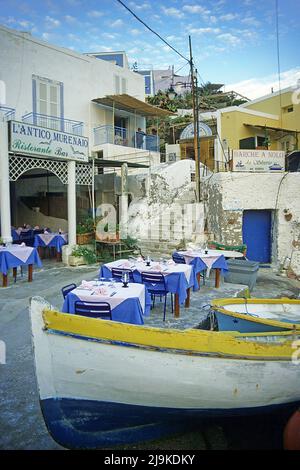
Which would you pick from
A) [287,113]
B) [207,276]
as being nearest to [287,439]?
[207,276]

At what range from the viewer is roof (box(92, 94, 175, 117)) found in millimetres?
16391

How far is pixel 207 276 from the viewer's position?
973 cm

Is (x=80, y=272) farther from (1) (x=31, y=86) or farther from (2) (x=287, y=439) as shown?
(1) (x=31, y=86)

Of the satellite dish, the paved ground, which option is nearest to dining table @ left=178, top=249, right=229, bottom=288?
the paved ground

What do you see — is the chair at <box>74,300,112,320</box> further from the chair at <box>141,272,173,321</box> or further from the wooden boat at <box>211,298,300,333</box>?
the chair at <box>141,272,173,321</box>

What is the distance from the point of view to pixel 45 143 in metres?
10.3

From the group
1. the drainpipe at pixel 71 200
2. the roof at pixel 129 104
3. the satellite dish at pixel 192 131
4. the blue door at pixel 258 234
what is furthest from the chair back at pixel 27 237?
the satellite dish at pixel 192 131

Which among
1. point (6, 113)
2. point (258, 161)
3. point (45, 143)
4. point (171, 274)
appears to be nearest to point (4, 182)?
point (45, 143)

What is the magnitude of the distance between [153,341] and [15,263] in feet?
20.7

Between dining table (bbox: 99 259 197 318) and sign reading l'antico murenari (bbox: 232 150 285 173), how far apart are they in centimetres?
700

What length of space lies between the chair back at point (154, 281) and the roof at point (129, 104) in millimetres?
12185

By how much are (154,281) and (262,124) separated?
54.3 ft

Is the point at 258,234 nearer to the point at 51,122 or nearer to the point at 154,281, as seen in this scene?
the point at 154,281

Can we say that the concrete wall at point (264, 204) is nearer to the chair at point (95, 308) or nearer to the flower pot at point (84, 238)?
the flower pot at point (84, 238)
